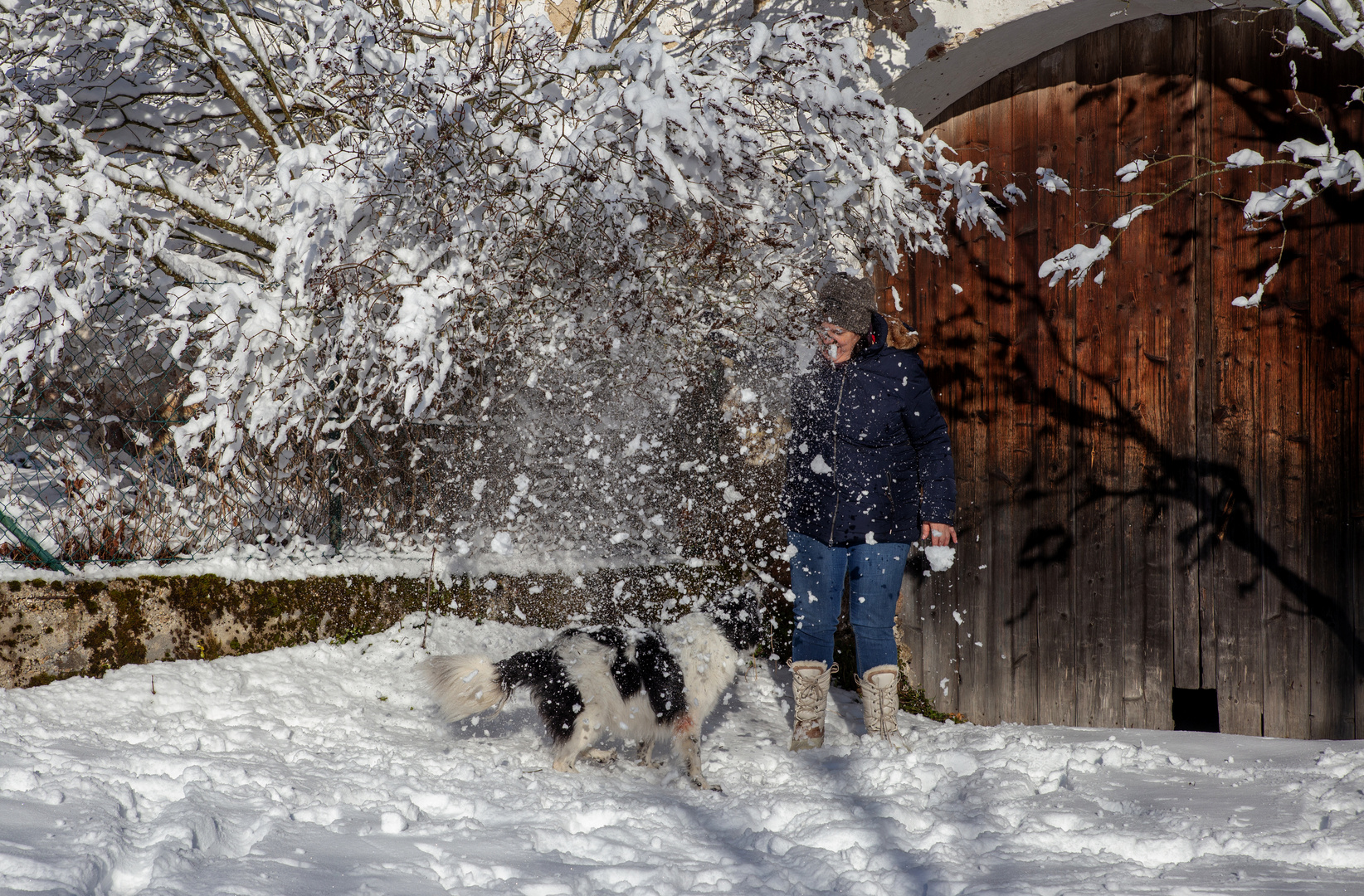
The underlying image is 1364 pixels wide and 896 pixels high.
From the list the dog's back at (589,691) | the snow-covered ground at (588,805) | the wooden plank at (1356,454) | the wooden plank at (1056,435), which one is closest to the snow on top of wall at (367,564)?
the snow-covered ground at (588,805)

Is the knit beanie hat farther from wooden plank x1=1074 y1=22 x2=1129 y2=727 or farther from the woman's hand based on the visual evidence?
wooden plank x1=1074 y1=22 x2=1129 y2=727

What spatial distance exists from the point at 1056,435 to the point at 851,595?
137 centimetres

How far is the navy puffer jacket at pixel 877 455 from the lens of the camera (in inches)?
133

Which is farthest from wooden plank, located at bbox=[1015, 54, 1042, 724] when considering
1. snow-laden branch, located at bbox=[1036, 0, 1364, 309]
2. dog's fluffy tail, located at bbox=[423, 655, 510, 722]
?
dog's fluffy tail, located at bbox=[423, 655, 510, 722]

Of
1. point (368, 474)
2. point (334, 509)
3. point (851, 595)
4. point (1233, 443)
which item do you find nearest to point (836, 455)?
point (851, 595)

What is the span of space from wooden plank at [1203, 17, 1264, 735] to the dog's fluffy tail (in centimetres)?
314

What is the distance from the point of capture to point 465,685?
3271mm

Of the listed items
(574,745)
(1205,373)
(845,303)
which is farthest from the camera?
(1205,373)

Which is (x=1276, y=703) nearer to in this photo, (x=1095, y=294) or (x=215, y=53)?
(x=1095, y=294)

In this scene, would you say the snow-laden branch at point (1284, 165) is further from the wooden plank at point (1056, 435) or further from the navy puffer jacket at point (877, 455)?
the navy puffer jacket at point (877, 455)

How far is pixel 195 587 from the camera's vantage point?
391 cm

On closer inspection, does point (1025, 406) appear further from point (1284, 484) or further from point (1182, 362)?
point (1284, 484)

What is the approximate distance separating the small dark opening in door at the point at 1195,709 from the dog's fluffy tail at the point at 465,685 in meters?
3.04

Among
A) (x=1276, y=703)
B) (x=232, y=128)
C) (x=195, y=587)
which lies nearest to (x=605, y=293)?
(x=195, y=587)
